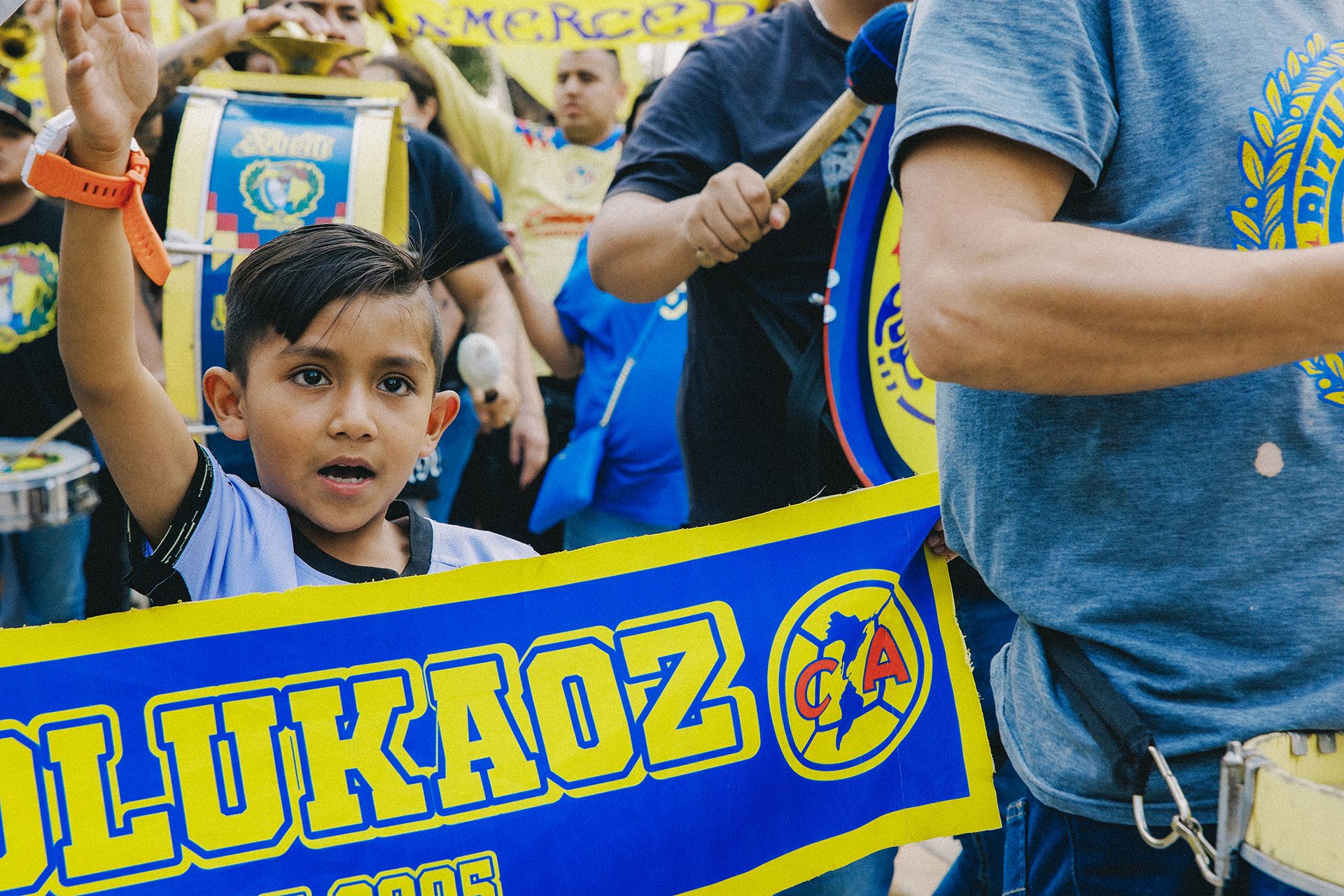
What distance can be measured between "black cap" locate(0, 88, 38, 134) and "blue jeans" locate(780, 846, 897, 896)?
11.0 feet

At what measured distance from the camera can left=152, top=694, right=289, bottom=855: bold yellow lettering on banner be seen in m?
1.44

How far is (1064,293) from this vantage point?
1.02 metres

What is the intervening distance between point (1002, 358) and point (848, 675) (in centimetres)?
80

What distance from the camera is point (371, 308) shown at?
1.73 m

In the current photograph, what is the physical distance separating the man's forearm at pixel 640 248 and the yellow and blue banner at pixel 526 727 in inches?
24.7

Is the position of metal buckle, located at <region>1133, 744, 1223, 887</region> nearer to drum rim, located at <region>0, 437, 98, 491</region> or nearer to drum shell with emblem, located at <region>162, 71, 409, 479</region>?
drum shell with emblem, located at <region>162, 71, 409, 479</region>

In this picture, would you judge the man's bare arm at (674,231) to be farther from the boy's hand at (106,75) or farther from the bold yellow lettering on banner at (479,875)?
the bold yellow lettering on banner at (479,875)

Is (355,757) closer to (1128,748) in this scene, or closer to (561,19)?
(1128,748)

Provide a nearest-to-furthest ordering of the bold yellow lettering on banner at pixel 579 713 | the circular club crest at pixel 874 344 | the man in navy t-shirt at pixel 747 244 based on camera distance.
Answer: the bold yellow lettering on banner at pixel 579 713 < the circular club crest at pixel 874 344 < the man in navy t-shirt at pixel 747 244

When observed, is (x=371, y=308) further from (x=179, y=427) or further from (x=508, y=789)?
(x=508, y=789)

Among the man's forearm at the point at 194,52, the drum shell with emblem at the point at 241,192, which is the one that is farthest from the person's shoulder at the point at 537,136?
the drum shell with emblem at the point at 241,192

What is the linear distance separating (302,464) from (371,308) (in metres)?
0.23

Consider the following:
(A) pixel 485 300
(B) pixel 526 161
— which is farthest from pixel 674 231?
(B) pixel 526 161

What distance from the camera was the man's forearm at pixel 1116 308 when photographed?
1.00 m
